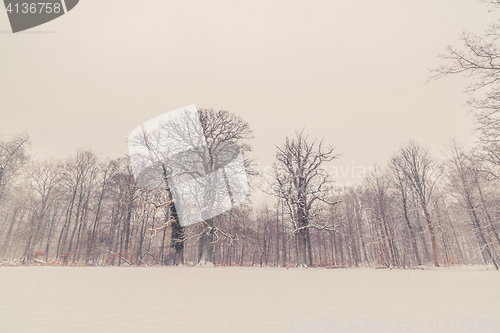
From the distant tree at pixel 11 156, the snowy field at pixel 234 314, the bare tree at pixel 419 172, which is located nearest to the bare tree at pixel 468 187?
the bare tree at pixel 419 172

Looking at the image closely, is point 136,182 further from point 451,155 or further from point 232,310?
point 451,155

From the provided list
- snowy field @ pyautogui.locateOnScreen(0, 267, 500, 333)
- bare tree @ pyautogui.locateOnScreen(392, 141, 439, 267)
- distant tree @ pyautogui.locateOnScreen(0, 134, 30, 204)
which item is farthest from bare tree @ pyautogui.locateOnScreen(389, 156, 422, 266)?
distant tree @ pyautogui.locateOnScreen(0, 134, 30, 204)

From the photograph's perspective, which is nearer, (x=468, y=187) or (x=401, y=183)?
(x=468, y=187)

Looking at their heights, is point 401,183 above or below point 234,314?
above

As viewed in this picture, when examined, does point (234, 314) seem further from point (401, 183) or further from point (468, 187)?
point (401, 183)

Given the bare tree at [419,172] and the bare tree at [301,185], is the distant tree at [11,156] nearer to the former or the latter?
the bare tree at [301,185]

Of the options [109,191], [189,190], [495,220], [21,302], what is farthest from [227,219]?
[495,220]

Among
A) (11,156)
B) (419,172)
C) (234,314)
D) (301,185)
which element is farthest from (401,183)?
(11,156)

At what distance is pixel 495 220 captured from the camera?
57.6 feet

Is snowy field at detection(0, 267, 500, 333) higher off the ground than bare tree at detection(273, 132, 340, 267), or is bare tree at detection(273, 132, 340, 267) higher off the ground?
bare tree at detection(273, 132, 340, 267)

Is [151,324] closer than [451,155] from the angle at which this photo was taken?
Yes

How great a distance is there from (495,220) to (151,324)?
26.0m

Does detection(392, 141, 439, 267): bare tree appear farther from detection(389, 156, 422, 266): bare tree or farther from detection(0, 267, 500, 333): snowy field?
detection(0, 267, 500, 333): snowy field

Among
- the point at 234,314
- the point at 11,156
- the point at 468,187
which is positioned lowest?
the point at 234,314
